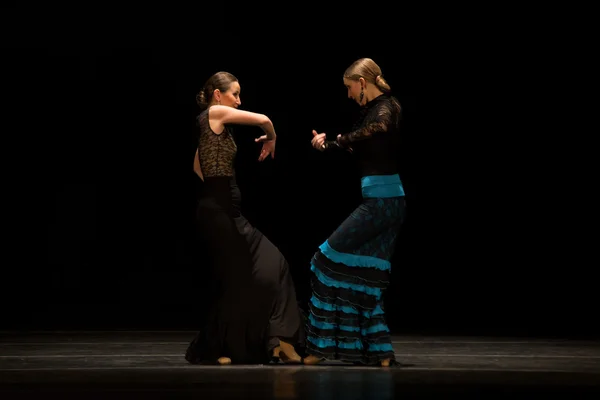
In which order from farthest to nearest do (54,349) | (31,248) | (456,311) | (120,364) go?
(31,248) → (456,311) → (54,349) → (120,364)

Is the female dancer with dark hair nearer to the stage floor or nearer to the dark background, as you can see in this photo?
the stage floor

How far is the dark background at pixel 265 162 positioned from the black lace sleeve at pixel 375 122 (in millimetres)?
2946

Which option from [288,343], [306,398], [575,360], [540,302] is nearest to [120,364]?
[288,343]

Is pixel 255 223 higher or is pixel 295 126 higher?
pixel 295 126

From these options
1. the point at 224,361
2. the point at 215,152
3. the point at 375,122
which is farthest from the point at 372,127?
the point at 224,361

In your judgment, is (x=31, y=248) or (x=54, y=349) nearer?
(x=54, y=349)

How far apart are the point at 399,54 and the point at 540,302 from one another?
200 cm

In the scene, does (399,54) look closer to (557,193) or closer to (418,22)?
(418,22)

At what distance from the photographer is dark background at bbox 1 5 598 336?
924 cm

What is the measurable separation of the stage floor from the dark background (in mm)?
1818

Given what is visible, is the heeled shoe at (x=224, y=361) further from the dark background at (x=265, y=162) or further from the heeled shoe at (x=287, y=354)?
the dark background at (x=265, y=162)

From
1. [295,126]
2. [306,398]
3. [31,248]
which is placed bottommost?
[306,398]

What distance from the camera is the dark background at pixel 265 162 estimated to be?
364 inches

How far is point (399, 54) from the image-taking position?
9234 millimetres
